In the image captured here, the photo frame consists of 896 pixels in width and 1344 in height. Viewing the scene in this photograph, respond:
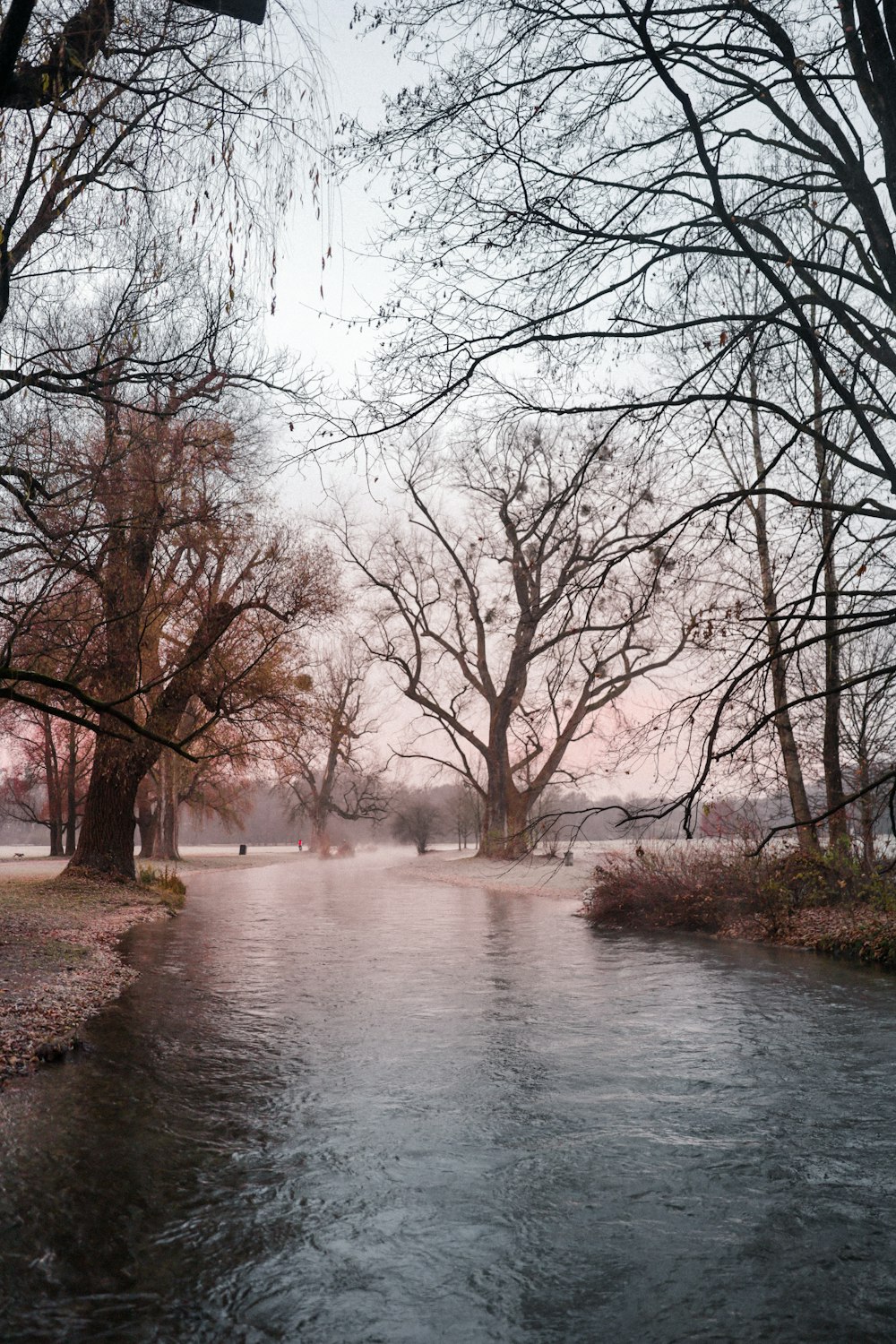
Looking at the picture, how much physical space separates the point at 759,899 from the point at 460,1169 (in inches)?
506

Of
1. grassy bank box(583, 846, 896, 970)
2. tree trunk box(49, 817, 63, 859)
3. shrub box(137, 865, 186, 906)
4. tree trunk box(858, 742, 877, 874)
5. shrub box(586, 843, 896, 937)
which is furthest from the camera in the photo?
tree trunk box(49, 817, 63, 859)

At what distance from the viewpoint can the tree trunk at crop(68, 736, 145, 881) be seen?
79.8 feet

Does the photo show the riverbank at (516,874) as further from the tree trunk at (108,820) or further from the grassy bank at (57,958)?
the grassy bank at (57,958)

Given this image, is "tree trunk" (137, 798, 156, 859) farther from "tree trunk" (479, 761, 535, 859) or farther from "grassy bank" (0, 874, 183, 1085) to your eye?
"grassy bank" (0, 874, 183, 1085)

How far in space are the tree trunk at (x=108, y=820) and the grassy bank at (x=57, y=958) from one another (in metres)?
1.16

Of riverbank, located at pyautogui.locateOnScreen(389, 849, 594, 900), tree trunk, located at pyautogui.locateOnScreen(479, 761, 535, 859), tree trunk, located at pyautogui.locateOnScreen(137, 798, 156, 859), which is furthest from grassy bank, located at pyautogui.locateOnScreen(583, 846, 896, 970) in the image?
tree trunk, located at pyautogui.locateOnScreen(137, 798, 156, 859)

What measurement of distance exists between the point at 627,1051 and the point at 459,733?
106ft

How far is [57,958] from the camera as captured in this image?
1282cm

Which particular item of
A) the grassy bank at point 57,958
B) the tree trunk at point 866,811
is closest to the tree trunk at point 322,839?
the grassy bank at point 57,958

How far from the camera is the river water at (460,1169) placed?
452 centimetres

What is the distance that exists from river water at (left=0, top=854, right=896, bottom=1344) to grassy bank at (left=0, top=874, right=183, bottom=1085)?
1.25 ft

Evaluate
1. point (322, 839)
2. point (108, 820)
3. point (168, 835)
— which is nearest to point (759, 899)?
point (108, 820)

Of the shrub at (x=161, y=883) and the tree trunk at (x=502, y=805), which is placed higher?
the tree trunk at (x=502, y=805)

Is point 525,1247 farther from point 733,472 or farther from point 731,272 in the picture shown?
point 733,472
